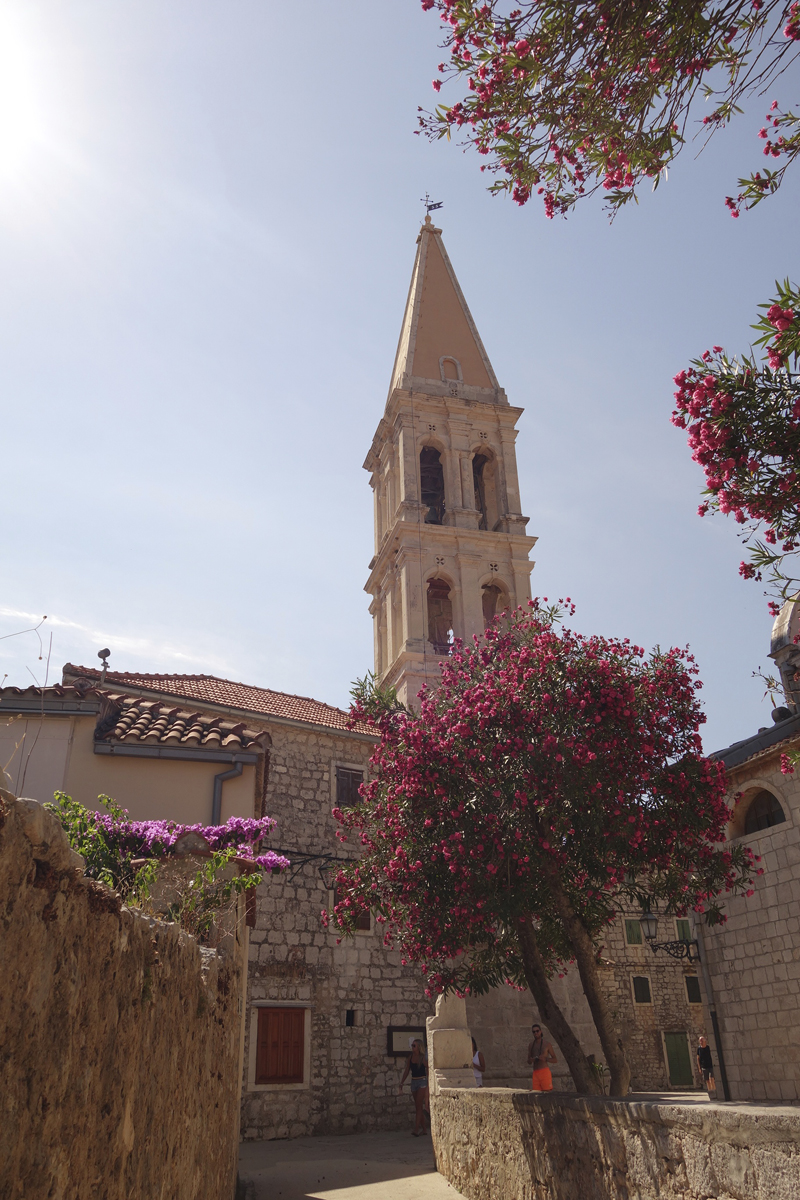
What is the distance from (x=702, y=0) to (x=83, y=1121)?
6.17 meters

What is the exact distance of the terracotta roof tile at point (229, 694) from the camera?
1798 centimetres

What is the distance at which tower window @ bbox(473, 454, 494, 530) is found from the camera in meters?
31.2

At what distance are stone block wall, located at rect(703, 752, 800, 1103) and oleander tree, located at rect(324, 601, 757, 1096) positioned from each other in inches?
240

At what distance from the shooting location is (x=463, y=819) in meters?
8.88

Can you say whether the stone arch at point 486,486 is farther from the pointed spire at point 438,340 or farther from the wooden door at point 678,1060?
the wooden door at point 678,1060

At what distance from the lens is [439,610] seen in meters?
29.9

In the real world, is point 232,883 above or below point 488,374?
below

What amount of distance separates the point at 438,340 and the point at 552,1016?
2820 centimetres

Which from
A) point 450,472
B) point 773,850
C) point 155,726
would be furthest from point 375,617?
point 155,726

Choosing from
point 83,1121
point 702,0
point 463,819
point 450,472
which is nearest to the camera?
point 83,1121

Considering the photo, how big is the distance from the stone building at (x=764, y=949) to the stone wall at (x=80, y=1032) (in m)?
11.5

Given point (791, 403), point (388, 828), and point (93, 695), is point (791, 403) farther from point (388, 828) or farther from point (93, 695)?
point (93, 695)

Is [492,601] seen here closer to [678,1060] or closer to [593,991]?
[678,1060]

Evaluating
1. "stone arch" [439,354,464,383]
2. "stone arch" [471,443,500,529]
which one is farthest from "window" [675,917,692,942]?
"stone arch" [439,354,464,383]
